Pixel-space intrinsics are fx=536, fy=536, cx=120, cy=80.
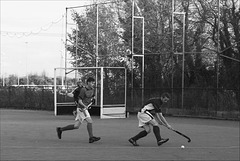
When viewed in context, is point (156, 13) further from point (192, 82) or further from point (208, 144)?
point (208, 144)

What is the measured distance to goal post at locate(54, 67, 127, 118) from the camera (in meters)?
29.7

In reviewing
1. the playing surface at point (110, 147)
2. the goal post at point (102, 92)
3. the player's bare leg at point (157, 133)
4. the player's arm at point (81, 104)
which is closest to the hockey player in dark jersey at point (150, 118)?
the player's bare leg at point (157, 133)

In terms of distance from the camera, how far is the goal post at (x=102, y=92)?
29.7 meters

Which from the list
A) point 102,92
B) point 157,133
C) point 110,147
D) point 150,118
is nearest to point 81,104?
point 110,147

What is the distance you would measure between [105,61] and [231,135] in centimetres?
1876

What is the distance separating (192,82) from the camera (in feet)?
107

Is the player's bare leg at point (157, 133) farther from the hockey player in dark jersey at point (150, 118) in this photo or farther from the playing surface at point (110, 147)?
the playing surface at point (110, 147)

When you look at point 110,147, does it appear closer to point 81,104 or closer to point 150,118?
point 150,118

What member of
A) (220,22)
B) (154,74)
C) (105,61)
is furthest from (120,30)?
(220,22)

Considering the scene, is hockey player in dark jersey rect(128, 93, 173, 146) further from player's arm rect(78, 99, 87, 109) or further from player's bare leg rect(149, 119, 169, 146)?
player's arm rect(78, 99, 87, 109)

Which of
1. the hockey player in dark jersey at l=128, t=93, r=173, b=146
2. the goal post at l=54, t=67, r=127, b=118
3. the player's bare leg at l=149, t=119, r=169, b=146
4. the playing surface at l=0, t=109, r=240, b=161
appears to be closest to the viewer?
the playing surface at l=0, t=109, r=240, b=161

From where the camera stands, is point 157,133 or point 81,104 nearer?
point 157,133

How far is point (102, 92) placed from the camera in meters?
29.2

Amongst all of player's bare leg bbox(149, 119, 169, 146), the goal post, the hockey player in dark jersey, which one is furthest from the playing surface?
the goal post
